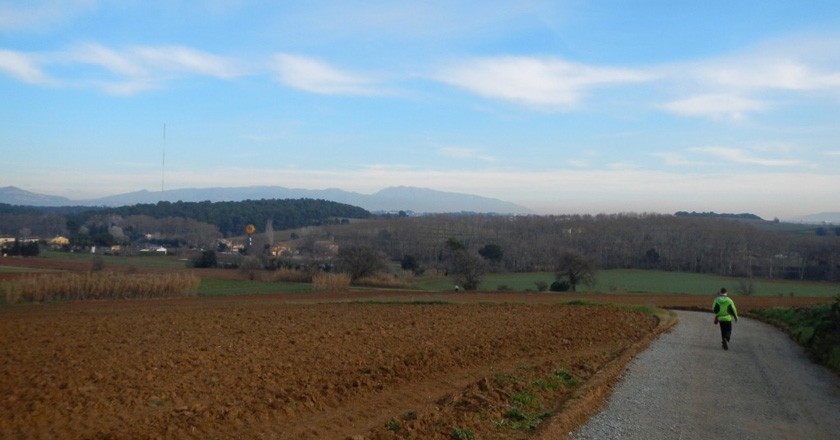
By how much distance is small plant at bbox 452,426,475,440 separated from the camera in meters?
8.52

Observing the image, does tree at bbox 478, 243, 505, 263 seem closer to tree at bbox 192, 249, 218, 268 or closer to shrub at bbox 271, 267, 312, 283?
shrub at bbox 271, 267, 312, 283

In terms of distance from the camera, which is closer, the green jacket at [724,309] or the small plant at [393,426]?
the small plant at [393,426]

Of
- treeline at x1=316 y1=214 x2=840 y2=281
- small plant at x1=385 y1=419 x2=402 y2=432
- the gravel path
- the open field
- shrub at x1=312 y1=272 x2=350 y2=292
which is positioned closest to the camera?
small plant at x1=385 y1=419 x2=402 y2=432

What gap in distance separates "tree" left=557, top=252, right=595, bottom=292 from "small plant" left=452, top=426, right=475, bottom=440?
4832 cm

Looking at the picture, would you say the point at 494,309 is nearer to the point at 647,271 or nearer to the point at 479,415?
the point at 479,415

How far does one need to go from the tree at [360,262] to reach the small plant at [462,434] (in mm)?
50724

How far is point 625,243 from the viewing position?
91688 mm

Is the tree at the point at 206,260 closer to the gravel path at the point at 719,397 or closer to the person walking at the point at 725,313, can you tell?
the gravel path at the point at 719,397

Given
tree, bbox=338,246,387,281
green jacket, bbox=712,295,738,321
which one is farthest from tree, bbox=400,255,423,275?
green jacket, bbox=712,295,738,321

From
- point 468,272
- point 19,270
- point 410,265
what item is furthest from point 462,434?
point 410,265

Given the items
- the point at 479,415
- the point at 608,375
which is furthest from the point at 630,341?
the point at 479,415

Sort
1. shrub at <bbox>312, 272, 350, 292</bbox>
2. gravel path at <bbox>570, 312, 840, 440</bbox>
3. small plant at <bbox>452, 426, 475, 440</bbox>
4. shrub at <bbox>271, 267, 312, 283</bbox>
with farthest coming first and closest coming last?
shrub at <bbox>271, 267, 312, 283</bbox> < shrub at <bbox>312, 272, 350, 292</bbox> < gravel path at <bbox>570, 312, 840, 440</bbox> < small plant at <bbox>452, 426, 475, 440</bbox>

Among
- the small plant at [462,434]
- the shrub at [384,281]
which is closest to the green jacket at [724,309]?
the small plant at [462,434]

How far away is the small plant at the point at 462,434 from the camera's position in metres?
8.52
